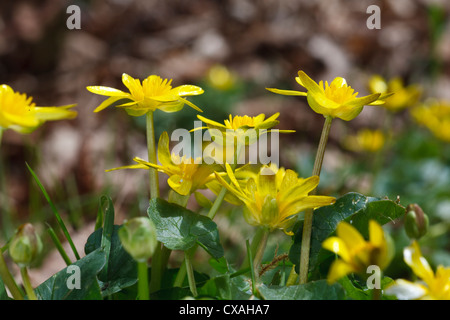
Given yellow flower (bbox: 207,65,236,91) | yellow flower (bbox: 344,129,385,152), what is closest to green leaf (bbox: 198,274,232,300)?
yellow flower (bbox: 344,129,385,152)

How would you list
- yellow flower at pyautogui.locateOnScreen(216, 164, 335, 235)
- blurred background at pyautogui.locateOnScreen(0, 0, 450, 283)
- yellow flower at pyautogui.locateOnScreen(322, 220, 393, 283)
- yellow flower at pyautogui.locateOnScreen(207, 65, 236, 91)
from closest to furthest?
yellow flower at pyautogui.locateOnScreen(322, 220, 393, 283), yellow flower at pyautogui.locateOnScreen(216, 164, 335, 235), blurred background at pyautogui.locateOnScreen(0, 0, 450, 283), yellow flower at pyautogui.locateOnScreen(207, 65, 236, 91)

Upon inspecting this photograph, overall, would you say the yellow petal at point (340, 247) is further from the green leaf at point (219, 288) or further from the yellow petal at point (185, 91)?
the yellow petal at point (185, 91)

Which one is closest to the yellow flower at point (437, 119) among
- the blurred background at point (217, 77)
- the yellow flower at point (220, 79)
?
the blurred background at point (217, 77)

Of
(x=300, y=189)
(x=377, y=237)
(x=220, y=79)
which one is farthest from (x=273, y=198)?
(x=220, y=79)

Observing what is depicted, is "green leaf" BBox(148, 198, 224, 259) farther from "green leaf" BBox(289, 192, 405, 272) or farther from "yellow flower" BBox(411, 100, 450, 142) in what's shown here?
"yellow flower" BBox(411, 100, 450, 142)

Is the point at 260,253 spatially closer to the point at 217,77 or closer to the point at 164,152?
the point at 164,152

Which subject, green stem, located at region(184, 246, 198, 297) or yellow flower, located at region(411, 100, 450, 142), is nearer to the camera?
green stem, located at region(184, 246, 198, 297)
